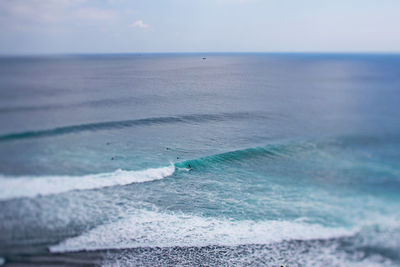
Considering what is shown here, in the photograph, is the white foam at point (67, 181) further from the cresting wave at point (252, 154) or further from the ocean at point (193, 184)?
the cresting wave at point (252, 154)

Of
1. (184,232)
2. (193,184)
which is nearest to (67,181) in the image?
(193,184)

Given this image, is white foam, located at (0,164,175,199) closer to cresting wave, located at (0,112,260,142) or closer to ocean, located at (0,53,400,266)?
ocean, located at (0,53,400,266)

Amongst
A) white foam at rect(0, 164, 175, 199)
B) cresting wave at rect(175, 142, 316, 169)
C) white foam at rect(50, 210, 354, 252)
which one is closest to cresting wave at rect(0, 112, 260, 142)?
white foam at rect(0, 164, 175, 199)

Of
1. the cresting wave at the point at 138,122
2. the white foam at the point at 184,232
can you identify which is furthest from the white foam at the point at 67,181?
the cresting wave at the point at 138,122

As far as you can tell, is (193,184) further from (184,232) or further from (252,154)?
(252,154)

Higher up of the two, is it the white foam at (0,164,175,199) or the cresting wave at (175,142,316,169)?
the cresting wave at (175,142,316,169)
